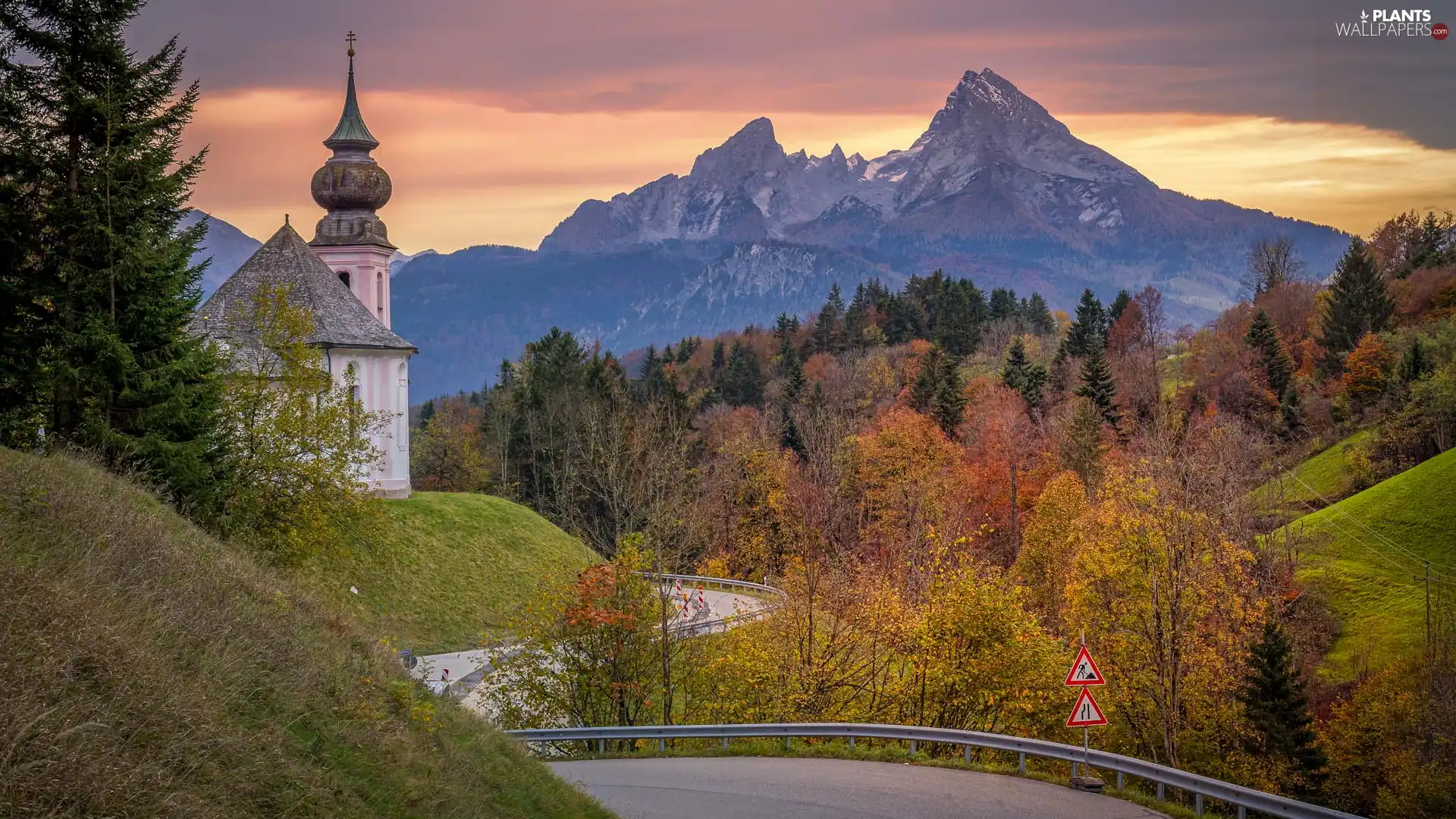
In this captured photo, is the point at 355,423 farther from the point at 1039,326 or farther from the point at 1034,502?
the point at 1039,326

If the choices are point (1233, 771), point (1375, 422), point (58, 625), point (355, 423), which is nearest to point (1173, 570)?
point (1233, 771)

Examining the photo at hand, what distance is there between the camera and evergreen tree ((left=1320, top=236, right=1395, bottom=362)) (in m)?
84.7

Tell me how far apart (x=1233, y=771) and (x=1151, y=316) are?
86.3 m

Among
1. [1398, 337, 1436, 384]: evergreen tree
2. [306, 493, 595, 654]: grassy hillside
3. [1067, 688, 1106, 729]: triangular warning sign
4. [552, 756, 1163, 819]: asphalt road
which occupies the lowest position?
[306, 493, 595, 654]: grassy hillside

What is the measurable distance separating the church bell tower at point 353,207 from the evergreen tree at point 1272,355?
60.6 metres

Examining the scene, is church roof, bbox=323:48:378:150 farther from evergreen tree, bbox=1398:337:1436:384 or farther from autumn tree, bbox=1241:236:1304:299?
autumn tree, bbox=1241:236:1304:299

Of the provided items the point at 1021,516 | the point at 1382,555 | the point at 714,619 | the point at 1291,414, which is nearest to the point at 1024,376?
the point at 1291,414

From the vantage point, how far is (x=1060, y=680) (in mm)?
28953

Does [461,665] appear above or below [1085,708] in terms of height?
below

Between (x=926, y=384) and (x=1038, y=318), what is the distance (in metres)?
66.7

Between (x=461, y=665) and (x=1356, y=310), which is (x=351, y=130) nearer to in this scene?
(x=461, y=665)

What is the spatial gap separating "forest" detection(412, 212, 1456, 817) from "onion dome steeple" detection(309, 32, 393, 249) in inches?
627

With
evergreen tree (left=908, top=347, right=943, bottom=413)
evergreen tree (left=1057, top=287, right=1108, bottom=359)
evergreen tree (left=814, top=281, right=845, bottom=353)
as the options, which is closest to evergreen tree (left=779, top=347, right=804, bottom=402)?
evergreen tree (left=908, top=347, right=943, bottom=413)

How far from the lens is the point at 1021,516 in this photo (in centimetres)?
7112
